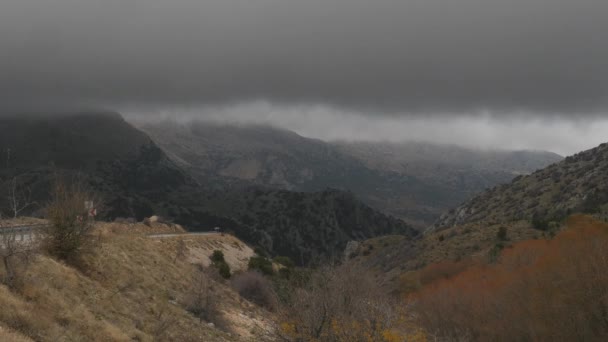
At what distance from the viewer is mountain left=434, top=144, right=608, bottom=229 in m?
110

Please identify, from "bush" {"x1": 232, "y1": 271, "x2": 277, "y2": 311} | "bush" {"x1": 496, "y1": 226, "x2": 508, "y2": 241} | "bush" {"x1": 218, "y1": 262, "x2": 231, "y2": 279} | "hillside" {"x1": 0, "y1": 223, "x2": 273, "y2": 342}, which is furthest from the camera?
"bush" {"x1": 496, "y1": 226, "x2": 508, "y2": 241}

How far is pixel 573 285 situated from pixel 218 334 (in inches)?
1490

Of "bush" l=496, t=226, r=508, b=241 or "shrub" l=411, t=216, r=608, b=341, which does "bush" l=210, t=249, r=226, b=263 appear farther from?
"bush" l=496, t=226, r=508, b=241

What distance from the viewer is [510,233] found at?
10031cm

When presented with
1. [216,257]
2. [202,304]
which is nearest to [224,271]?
[216,257]

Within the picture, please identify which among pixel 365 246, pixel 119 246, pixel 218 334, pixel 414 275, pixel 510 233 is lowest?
pixel 365 246

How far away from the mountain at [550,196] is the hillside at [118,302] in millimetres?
82928

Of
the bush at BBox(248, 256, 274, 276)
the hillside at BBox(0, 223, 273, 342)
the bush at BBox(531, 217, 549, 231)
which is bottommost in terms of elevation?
the bush at BBox(248, 256, 274, 276)

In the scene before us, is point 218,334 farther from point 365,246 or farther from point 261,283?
point 365,246

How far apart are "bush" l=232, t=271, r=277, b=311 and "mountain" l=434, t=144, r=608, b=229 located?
228 ft

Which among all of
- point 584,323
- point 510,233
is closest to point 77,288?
point 584,323

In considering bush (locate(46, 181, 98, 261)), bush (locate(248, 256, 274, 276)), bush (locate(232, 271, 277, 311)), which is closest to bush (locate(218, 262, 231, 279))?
bush (locate(232, 271, 277, 311))

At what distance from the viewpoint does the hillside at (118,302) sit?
16.2m

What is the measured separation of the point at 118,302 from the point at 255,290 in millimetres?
31081
